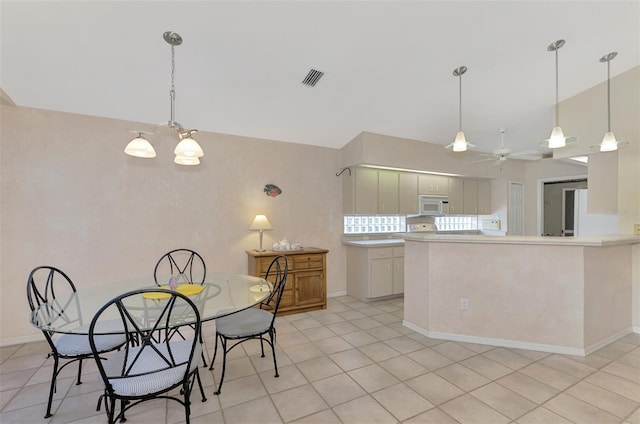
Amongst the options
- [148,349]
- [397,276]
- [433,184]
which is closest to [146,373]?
[148,349]

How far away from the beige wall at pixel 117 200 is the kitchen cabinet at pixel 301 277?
44 cm

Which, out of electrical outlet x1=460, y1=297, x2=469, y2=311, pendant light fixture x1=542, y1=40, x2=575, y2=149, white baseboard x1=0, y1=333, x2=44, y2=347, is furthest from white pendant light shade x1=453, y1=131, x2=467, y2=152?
white baseboard x1=0, y1=333, x2=44, y2=347

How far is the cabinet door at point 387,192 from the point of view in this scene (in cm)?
486

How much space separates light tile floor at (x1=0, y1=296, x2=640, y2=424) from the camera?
1.98m

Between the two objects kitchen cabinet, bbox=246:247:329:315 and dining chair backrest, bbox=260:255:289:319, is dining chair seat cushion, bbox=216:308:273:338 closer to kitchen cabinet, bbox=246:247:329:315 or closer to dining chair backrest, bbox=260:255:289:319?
dining chair backrest, bbox=260:255:289:319

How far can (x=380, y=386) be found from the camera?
7.56 ft

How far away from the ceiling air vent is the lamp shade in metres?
1.80

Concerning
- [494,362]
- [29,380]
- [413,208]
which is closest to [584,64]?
[413,208]

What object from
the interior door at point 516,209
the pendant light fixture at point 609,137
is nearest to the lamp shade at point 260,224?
the pendant light fixture at point 609,137

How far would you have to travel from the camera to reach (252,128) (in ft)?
12.9

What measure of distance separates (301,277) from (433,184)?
310 centimetres

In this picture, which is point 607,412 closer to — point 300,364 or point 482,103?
point 300,364

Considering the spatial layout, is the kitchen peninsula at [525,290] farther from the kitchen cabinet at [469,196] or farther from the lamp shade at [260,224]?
the kitchen cabinet at [469,196]

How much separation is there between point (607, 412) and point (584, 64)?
3472 millimetres
